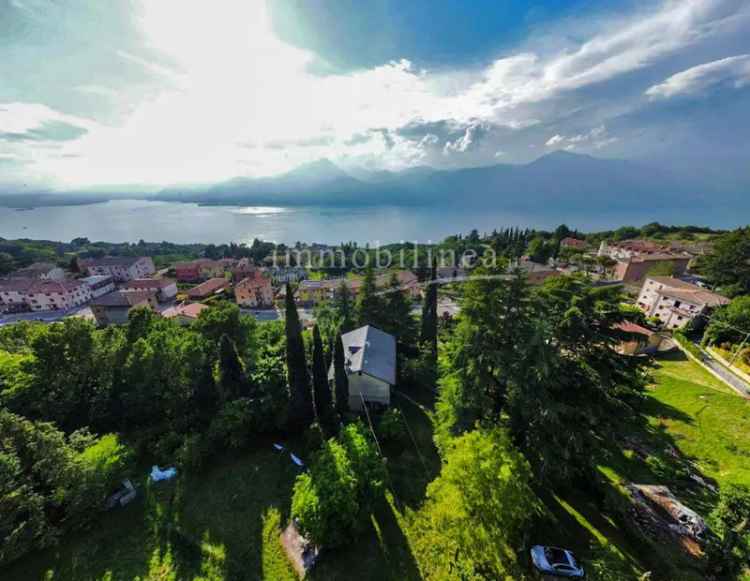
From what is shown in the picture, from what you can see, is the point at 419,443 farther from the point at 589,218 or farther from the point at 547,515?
the point at 589,218

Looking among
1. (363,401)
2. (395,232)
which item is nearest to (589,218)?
(395,232)

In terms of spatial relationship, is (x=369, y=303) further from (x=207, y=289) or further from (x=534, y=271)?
(x=534, y=271)

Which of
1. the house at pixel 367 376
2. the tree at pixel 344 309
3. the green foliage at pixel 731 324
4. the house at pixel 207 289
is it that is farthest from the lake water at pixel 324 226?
the house at pixel 367 376

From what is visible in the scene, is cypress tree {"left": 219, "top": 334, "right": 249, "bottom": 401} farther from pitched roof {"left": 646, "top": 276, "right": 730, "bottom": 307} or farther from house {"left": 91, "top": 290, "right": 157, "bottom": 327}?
pitched roof {"left": 646, "top": 276, "right": 730, "bottom": 307}

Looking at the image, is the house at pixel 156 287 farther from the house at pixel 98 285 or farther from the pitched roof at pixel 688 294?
the pitched roof at pixel 688 294

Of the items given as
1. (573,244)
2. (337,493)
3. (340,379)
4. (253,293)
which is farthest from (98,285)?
(573,244)
